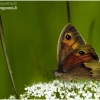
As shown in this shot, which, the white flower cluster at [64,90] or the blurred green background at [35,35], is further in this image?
the blurred green background at [35,35]

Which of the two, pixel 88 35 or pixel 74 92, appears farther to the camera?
pixel 88 35

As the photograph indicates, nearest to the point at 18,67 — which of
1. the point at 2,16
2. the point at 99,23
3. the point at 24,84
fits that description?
the point at 24,84

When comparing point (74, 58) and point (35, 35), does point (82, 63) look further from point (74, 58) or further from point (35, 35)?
point (35, 35)

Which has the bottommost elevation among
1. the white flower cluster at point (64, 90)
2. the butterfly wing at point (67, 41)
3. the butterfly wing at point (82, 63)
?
the white flower cluster at point (64, 90)

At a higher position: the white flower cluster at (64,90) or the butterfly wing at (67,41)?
the butterfly wing at (67,41)

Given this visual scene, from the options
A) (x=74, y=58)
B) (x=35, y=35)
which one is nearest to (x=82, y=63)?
(x=74, y=58)

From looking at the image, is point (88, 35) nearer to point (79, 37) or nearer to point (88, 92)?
point (79, 37)
